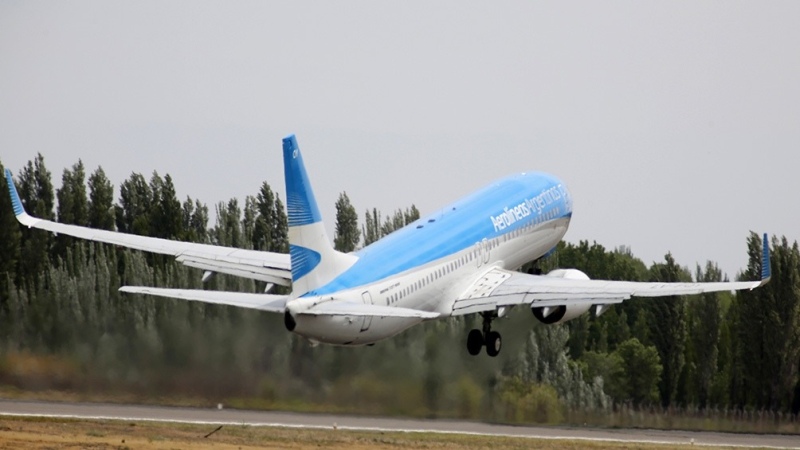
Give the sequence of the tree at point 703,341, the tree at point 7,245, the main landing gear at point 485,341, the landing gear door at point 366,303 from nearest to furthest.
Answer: the landing gear door at point 366,303 → the main landing gear at point 485,341 → the tree at point 7,245 → the tree at point 703,341

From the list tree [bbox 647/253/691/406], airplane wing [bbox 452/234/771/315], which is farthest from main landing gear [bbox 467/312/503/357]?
tree [bbox 647/253/691/406]

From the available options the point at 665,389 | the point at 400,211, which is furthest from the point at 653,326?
the point at 400,211

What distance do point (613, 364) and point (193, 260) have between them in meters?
35.4

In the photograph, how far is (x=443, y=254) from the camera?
2191 inches

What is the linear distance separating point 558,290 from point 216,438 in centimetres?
1159

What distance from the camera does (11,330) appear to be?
62.6 metres

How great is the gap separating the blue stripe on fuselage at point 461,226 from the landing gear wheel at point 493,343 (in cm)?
350

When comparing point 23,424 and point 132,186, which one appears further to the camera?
point 132,186

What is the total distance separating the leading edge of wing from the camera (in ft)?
153

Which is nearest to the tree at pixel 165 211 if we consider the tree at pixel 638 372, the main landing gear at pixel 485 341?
the tree at pixel 638 372

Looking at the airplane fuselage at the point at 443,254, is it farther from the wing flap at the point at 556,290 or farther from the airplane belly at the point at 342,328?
the wing flap at the point at 556,290

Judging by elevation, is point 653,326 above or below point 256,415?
above

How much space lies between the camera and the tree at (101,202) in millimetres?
91125

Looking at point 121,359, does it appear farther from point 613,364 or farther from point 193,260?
point 613,364
